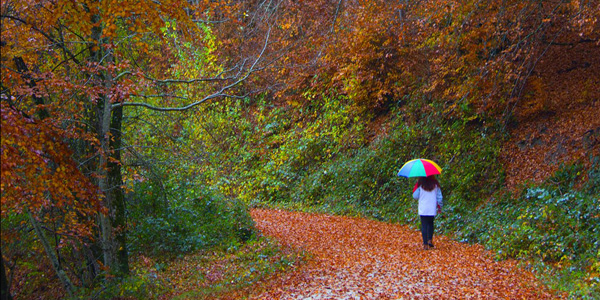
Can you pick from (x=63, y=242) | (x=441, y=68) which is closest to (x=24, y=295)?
(x=63, y=242)

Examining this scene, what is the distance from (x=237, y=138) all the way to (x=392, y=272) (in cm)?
640

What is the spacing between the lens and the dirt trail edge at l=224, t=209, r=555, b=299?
6375 millimetres

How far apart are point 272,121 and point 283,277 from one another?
50.5 ft

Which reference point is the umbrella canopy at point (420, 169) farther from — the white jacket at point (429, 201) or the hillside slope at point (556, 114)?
Answer: the hillside slope at point (556, 114)

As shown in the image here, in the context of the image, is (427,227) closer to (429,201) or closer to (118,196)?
(429,201)

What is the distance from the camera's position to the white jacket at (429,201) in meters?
9.23

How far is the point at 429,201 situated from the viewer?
9289 millimetres

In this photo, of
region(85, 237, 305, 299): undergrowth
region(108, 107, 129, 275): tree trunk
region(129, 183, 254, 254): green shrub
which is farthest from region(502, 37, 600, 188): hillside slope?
region(108, 107, 129, 275): tree trunk

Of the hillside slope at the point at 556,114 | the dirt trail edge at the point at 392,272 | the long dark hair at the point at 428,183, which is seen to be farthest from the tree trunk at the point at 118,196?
the hillside slope at the point at 556,114

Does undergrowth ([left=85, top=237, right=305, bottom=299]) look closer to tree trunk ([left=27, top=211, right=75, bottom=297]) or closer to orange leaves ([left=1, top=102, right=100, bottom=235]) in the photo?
tree trunk ([left=27, top=211, right=75, bottom=297])

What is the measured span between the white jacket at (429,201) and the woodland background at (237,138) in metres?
1.17

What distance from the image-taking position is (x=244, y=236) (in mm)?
10664

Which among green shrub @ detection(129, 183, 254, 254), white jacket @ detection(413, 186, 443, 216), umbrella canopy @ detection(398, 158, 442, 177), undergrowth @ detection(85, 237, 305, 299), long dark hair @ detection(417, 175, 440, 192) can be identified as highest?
umbrella canopy @ detection(398, 158, 442, 177)

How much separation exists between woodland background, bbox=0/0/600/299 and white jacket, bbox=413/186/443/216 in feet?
3.84
